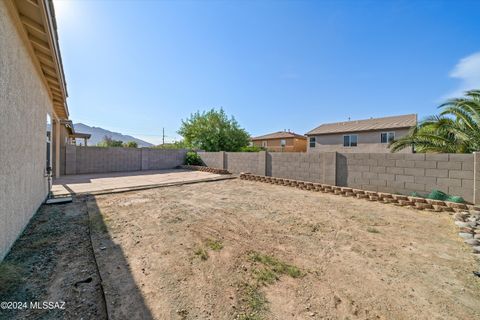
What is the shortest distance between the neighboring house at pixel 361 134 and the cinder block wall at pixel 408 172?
12.2 m

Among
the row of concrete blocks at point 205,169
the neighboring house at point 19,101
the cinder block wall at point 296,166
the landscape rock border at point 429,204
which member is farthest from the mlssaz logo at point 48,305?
the row of concrete blocks at point 205,169

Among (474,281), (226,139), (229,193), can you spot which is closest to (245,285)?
(474,281)

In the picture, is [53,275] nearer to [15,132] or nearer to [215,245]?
[215,245]

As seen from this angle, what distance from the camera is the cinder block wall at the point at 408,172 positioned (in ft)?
16.8

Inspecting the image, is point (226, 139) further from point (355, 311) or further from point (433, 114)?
point (355, 311)

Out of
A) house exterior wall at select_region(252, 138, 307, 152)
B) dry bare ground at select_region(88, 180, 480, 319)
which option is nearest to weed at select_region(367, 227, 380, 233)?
dry bare ground at select_region(88, 180, 480, 319)

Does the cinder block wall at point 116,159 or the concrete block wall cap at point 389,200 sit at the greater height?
the cinder block wall at point 116,159

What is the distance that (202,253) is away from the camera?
292 centimetres

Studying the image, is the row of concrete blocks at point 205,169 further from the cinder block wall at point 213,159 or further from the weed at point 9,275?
the weed at point 9,275

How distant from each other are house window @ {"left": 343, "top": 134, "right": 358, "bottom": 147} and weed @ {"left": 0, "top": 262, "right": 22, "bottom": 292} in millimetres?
21257

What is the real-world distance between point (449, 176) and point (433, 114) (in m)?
2.80

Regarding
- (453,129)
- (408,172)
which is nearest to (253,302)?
(408,172)

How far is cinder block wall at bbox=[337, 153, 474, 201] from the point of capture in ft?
16.8

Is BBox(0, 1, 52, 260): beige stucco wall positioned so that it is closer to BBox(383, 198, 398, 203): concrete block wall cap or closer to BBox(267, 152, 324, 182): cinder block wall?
BBox(383, 198, 398, 203): concrete block wall cap
